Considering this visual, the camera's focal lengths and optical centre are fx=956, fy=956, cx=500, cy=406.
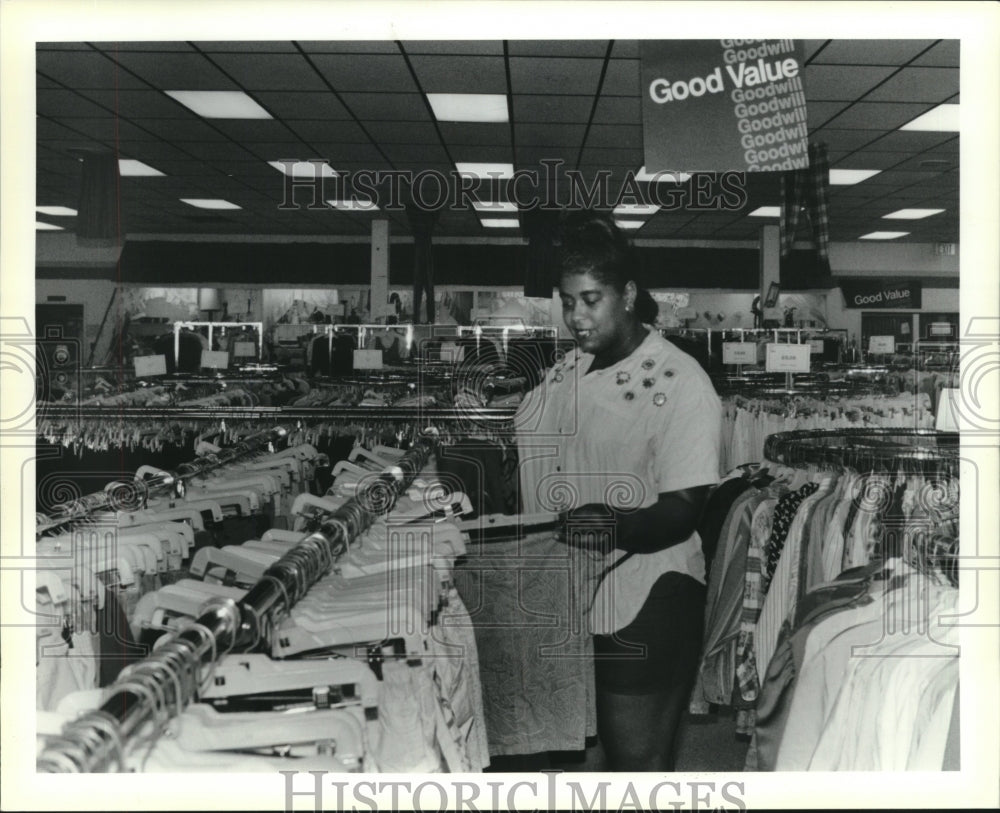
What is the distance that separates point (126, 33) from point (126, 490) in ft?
4.43

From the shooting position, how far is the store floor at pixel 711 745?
334 centimetres

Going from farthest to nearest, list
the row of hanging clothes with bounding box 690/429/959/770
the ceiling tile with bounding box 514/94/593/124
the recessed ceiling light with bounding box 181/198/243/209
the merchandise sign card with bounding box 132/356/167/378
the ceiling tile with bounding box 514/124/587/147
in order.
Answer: the merchandise sign card with bounding box 132/356/167/378, the recessed ceiling light with bounding box 181/198/243/209, the ceiling tile with bounding box 514/124/587/147, the ceiling tile with bounding box 514/94/593/124, the row of hanging clothes with bounding box 690/429/959/770

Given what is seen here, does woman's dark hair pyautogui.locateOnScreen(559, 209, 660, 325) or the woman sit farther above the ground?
woman's dark hair pyautogui.locateOnScreen(559, 209, 660, 325)

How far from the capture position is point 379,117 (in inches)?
180

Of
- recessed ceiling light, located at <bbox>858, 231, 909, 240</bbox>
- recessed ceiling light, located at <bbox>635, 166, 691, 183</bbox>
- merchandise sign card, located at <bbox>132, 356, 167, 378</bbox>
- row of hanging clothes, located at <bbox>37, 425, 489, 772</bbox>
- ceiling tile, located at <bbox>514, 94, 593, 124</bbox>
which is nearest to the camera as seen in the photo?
row of hanging clothes, located at <bbox>37, 425, 489, 772</bbox>

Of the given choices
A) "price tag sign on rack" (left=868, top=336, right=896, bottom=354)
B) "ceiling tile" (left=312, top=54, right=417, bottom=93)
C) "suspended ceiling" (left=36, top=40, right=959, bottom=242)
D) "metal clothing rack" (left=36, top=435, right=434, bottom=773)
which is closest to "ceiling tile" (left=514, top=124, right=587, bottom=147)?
"suspended ceiling" (left=36, top=40, right=959, bottom=242)

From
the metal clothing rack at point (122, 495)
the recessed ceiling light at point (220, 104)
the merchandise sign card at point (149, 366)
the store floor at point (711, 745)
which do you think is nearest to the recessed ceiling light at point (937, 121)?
the store floor at point (711, 745)

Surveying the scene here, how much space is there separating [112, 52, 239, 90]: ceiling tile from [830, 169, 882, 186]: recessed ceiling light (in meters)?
3.68

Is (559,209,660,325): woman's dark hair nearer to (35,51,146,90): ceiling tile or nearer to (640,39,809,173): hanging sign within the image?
(640,39,809,173): hanging sign

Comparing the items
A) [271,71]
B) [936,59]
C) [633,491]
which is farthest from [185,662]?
[936,59]

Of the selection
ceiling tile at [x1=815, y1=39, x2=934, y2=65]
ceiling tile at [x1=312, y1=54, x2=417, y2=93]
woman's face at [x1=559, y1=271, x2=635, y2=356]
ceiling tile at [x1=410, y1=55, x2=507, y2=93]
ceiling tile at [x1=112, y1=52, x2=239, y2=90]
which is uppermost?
ceiling tile at [x1=815, y1=39, x2=934, y2=65]

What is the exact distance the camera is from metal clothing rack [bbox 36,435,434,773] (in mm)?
1337

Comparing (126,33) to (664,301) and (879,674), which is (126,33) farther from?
(879,674)

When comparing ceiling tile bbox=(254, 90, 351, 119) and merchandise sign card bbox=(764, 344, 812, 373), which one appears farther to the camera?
ceiling tile bbox=(254, 90, 351, 119)
